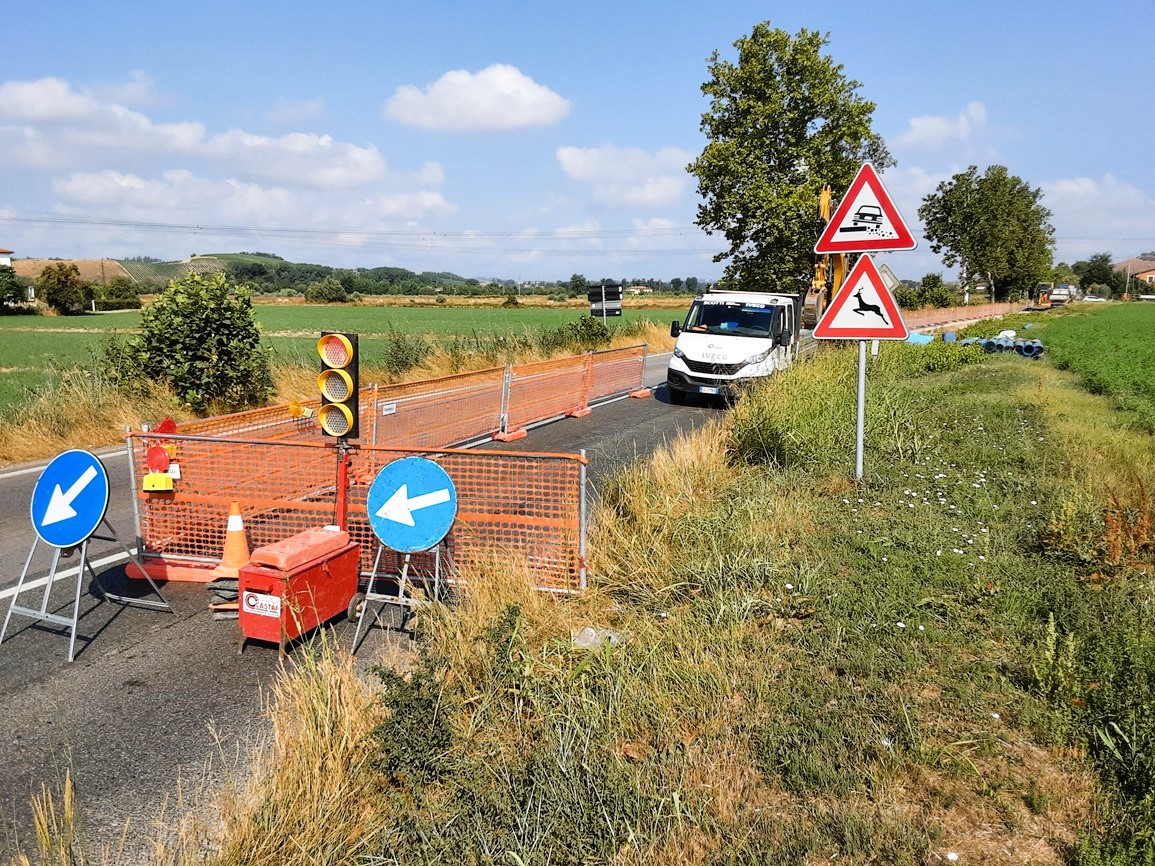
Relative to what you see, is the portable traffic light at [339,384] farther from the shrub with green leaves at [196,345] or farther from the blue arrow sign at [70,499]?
the shrub with green leaves at [196,345]

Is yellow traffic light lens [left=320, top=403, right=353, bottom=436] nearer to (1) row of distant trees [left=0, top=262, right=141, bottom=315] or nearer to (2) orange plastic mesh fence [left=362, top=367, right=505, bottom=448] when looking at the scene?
Answer: (2) orange plastic mesh fence [left=362, top=367, right=505, bottom=448]

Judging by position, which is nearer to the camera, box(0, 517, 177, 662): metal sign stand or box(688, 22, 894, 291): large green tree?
box(0, 517, 177, 662): metal sign stand

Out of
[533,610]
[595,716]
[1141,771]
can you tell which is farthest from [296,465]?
[1141,771]

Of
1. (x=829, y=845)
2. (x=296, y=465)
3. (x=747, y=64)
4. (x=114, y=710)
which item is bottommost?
(x=114, y=710)

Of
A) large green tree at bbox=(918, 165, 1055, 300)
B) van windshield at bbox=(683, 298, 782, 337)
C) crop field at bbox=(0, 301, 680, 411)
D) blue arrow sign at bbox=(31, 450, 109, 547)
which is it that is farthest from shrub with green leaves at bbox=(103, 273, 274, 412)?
large green tree at bbox=(918, 165, 1055, 300)

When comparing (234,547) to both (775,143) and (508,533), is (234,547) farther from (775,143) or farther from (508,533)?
(775,143)

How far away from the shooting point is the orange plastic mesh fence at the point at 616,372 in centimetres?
1748

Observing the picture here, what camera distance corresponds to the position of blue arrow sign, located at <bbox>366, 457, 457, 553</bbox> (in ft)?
17.3

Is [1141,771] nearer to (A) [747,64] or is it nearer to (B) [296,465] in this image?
(B) [296,465]

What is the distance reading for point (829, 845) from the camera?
2.76 m

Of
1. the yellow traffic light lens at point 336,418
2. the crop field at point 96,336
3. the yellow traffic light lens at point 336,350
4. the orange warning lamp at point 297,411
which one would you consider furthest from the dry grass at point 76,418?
the yellow traffic light lens at point 336,350

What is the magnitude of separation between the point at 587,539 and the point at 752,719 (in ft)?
8.28

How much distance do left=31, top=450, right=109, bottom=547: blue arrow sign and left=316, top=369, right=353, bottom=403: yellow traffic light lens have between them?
4.87ft

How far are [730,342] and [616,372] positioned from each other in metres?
3.25
